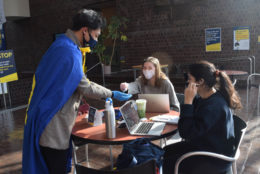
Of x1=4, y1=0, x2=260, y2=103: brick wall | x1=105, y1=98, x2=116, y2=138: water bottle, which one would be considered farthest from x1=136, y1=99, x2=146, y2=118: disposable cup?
x1=4, y1=0, x2=260, y2=103: brick wall

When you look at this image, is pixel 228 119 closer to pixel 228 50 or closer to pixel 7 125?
pixel 7 125

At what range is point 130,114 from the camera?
1.96 m

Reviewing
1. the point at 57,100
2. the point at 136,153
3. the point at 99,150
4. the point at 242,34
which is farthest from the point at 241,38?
the point at 57,100

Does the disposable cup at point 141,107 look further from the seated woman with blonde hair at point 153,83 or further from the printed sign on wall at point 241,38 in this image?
the printed sign on wall at point 241,38

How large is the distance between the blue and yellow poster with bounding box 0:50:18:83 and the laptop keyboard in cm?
503

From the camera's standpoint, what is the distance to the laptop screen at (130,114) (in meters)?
1.86

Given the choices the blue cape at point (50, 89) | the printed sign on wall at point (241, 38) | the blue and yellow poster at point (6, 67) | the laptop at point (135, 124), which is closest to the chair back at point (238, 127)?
the laptop at point (135, 124)

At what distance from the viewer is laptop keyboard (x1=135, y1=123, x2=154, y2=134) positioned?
A: 6.18ft

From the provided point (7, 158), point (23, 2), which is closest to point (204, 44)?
point (7, 158)

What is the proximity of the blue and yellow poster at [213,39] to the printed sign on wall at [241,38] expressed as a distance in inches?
16.7

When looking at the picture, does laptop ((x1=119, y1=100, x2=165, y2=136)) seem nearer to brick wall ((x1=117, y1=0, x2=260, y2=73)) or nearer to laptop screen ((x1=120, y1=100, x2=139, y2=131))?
laptop screen ((x1=120, y1=100, x2=139, y2=131))

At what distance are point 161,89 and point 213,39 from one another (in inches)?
201

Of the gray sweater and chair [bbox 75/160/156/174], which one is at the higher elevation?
the gray sweater

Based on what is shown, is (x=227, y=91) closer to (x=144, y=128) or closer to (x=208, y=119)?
(x=208, y=119)
